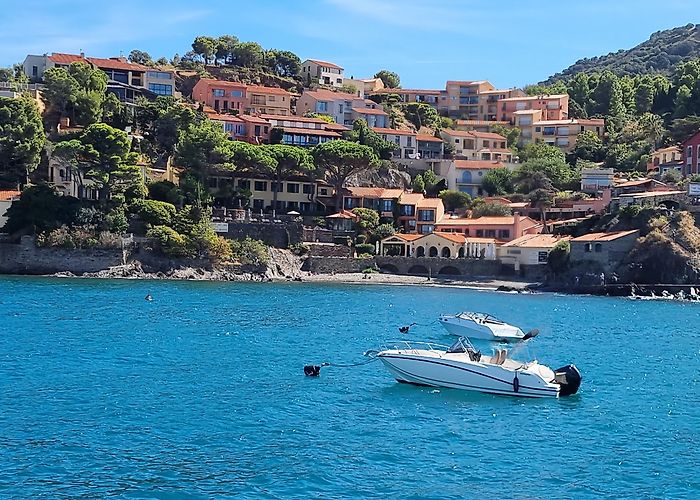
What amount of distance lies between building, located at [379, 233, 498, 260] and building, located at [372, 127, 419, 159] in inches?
1010

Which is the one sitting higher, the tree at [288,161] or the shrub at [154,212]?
the tree at [288,161]

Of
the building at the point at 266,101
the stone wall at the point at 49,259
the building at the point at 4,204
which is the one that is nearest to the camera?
the stone wall at the point at 49,259

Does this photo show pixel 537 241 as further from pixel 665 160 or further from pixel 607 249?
pixel 665 160

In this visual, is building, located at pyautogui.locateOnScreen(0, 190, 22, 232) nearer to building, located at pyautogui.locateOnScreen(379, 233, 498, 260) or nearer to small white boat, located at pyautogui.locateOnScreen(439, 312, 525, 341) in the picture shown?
building, located at pyautogui.locateOnScreen(379, 233, 498, 260)

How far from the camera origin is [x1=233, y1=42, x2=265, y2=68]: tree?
477ft

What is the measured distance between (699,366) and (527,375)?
1292 centimetres

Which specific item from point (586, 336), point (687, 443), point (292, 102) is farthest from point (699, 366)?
point (292, 102)

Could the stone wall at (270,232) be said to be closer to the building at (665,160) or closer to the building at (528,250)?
the building at (528,250)

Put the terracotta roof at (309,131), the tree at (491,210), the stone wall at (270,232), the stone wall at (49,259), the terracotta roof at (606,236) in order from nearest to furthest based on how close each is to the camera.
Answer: the stone wall at (49,259) → the terracotta roof at (606,236) → the stone wall at (270,232) → the tree at (491,210) → the terracotta roof at (309,131)

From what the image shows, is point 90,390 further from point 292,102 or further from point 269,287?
point 292,102

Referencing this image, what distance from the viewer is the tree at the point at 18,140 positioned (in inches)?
3440

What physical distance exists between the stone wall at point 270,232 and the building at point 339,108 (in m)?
36.4

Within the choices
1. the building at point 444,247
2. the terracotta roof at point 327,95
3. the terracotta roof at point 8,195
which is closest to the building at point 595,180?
the building at point 444,247

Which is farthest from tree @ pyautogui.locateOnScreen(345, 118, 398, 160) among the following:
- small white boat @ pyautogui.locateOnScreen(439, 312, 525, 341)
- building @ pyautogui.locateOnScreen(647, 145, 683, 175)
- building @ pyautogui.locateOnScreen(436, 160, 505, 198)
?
small white boat @ pyautogui.locateOnScreen(439, 312, 525, 341)
